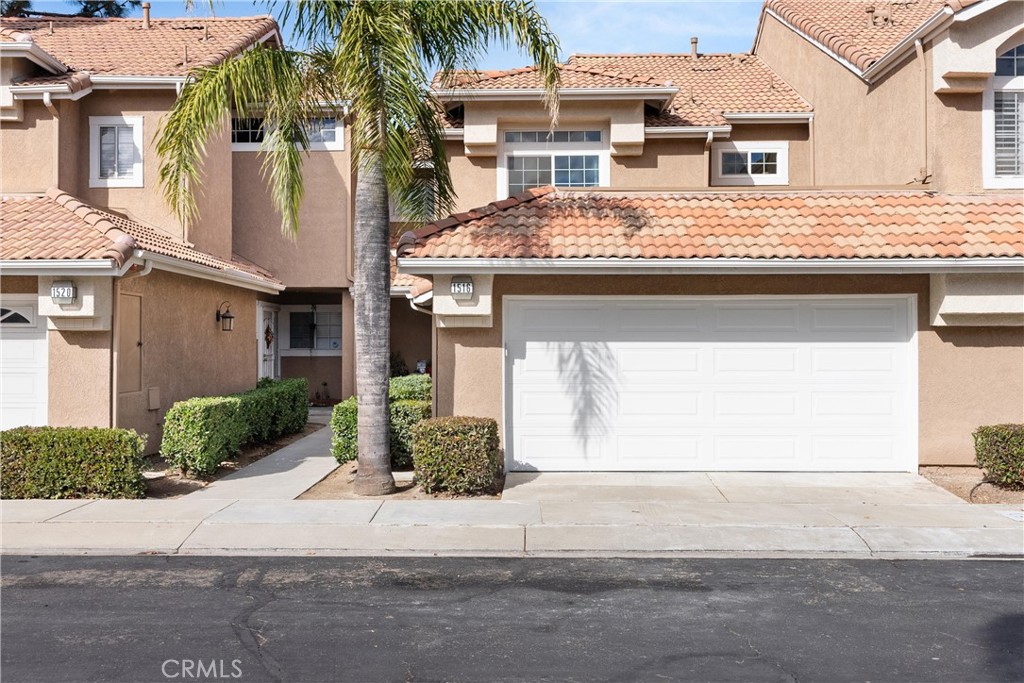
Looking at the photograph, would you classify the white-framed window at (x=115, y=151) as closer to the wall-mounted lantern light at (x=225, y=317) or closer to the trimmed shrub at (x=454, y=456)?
the wall-mounted lantern light at (x=225, y=317)

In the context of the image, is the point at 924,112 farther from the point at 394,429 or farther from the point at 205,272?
the point at 205,272

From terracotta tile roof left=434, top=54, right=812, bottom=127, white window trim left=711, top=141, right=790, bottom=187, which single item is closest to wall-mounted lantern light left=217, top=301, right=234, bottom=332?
terracotta tile roof left=434, top=54, right=812, bottom=127

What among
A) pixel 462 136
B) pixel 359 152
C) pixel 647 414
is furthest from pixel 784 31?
pixel 359 152

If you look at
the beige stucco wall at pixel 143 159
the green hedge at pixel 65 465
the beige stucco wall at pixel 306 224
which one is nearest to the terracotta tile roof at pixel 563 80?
the beige stucco wall at pixel 306 224

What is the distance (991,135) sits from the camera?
40.5ft

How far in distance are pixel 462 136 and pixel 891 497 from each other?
36.1ft

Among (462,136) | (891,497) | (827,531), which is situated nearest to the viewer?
(827,531)

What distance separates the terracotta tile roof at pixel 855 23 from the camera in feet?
52.6

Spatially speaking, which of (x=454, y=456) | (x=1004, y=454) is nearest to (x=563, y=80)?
(x=454, y=456)

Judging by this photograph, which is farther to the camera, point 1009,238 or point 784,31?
point 784,31

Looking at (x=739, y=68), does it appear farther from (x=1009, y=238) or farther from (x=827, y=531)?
(x=827, y=531)

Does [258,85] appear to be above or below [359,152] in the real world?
above

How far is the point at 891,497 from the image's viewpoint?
1026 cm

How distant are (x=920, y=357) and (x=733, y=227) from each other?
10.5ft
